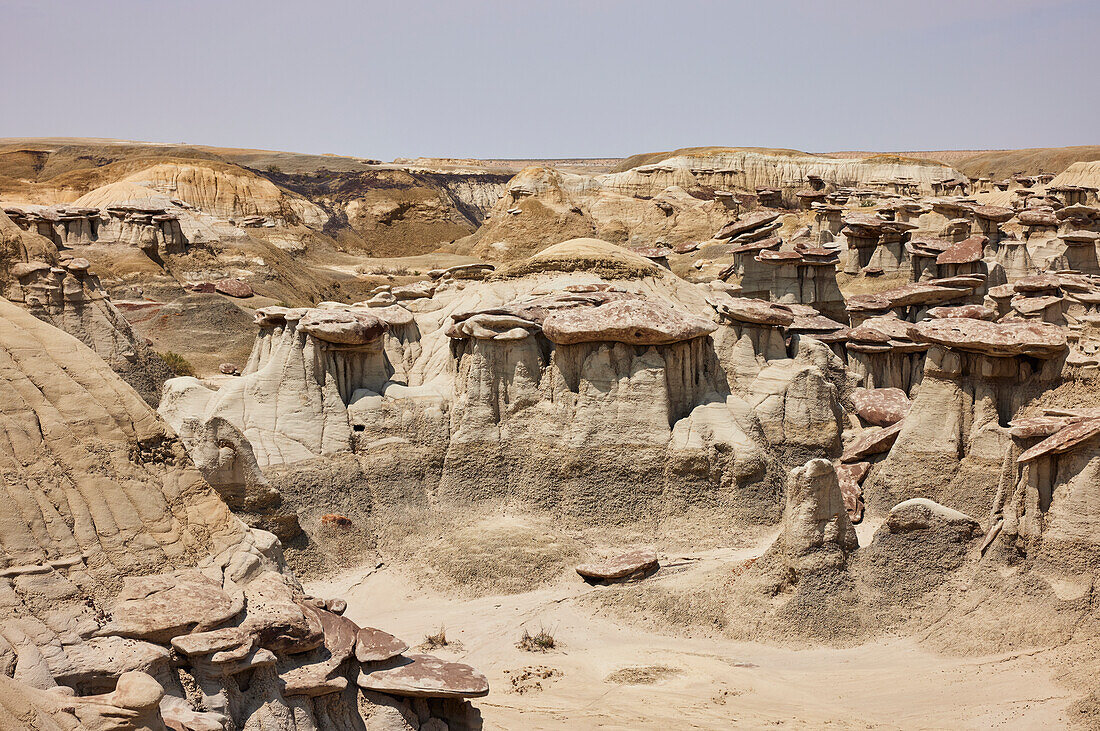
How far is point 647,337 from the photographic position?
2105 centimetres

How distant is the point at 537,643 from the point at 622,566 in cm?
263

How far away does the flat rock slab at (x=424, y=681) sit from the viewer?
38.4 ft

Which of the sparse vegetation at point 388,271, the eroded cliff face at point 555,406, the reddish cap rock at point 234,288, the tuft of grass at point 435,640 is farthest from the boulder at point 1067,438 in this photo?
the sparse vegetation at point 388,271

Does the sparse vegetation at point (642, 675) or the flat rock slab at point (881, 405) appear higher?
the flat rock slab at point (881, 405)

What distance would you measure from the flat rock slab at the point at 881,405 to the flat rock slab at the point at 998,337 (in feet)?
12.5

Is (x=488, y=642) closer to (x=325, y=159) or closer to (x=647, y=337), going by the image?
(x=647, y=337)

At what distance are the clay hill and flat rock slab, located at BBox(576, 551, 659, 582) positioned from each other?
73mm

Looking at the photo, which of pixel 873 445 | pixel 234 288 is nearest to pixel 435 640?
pixel 873 445

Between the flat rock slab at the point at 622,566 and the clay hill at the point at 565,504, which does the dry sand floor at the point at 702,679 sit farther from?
the flat rock slab at the point at 622,566

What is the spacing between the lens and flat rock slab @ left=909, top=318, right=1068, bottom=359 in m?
17.8

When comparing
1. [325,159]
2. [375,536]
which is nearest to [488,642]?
[375,536]

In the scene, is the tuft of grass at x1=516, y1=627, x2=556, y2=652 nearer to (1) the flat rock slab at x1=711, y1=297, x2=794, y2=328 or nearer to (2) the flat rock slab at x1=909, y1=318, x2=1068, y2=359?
(2) the flat rock slab at x1=909, y1=318, x2=1068, y2=359

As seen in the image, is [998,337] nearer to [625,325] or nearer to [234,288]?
[625,325]

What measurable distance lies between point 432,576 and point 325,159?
11917 cm
